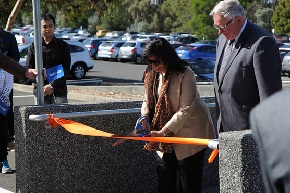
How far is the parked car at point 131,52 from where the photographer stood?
126 feet

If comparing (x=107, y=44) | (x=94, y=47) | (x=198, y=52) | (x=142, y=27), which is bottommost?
(x=142, y=27)

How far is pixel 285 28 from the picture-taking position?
6341cm

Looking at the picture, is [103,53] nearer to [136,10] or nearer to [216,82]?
[216,82]

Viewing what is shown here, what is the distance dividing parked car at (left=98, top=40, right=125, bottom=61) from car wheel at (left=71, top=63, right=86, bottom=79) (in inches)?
526

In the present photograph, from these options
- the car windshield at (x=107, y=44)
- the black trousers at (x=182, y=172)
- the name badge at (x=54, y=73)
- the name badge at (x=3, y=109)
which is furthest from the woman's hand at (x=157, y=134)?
the car windshield at (x=107, y=44)

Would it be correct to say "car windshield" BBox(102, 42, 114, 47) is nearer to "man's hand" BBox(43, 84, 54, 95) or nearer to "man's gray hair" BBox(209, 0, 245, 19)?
"man's hand" BBox(43, 84, 54, 95)

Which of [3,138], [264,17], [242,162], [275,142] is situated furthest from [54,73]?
[264,17]

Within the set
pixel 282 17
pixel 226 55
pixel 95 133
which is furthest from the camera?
pixel 282 17

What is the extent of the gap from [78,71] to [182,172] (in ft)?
72.9

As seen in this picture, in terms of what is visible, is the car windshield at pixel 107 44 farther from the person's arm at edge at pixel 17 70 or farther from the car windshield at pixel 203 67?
the person's arm at edge at pixel 17 70

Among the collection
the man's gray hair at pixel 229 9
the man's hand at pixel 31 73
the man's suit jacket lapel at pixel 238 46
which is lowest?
the man's hand at pixel 31 73

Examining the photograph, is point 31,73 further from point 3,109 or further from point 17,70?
point 3,109

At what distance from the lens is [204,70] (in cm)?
2144

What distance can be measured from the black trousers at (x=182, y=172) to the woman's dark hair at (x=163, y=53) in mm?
698
